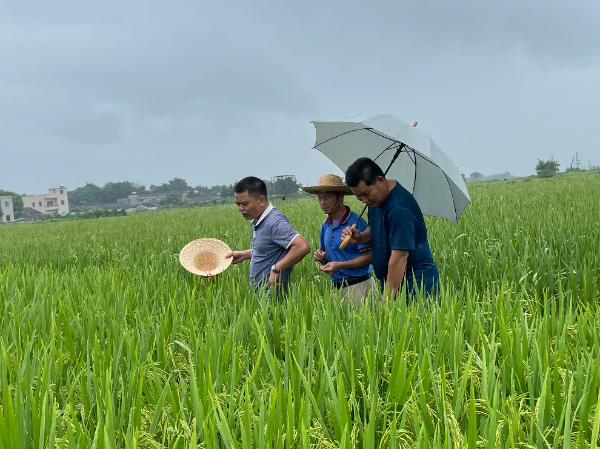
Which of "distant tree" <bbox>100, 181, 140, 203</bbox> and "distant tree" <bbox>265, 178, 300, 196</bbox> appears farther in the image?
"distant tree" <bbox>100, 181, 140, 203</bbox>

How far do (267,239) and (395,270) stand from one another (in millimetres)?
1192

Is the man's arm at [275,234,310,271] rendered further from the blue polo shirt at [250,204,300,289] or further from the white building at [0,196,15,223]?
the white building at [0,196,15,223]

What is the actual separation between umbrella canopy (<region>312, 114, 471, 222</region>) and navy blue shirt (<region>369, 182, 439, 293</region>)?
1.45 ft

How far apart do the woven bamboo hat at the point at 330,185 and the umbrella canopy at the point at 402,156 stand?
1.39ft

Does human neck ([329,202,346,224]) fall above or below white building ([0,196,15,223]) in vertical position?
Result: below

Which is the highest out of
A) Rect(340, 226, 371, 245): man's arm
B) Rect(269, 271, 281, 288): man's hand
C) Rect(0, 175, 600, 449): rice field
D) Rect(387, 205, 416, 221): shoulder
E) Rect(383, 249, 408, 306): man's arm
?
Rect(387, 205, 416, 221): shoulder

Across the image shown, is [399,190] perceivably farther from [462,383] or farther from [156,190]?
[156,190]

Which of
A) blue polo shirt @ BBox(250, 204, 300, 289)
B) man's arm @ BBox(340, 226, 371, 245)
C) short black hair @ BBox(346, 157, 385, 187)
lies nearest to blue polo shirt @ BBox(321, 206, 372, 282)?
man's arm @ BBox(340, 226, 371, 245)

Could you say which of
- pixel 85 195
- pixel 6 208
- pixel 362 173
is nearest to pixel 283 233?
pixel 362 173

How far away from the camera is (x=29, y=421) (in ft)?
4.60

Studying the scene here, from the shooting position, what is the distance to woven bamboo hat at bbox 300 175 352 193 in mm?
3082

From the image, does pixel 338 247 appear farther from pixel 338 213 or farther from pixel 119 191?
pixel 119 191

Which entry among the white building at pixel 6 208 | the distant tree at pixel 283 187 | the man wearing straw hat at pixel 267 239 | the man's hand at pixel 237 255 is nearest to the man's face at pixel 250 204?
the man wearing straw hat at pixel 267 239

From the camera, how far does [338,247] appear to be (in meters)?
3.29
